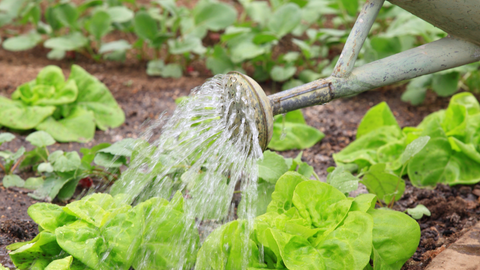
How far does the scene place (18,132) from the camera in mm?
2131

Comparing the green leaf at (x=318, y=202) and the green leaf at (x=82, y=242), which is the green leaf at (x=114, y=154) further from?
the green leaf at (x=318, y=202)

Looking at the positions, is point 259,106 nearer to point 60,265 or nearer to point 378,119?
point 60,265

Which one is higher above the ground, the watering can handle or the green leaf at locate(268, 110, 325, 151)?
the watering can handle

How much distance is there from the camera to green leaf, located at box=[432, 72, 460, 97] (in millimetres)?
2365

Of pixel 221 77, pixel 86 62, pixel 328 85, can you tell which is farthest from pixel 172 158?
pixel 86 62

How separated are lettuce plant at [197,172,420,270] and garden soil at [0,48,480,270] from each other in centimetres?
18

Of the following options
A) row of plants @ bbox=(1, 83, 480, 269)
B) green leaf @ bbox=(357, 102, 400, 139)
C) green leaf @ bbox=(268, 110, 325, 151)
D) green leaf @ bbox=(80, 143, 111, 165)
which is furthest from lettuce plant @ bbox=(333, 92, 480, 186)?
green leaf @ bbox=(80, 143, 111, 165)

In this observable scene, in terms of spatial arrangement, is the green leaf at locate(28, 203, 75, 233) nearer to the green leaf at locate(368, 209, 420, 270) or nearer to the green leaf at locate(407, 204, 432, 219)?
the green leaf at locate(368, 209, 420, 270)

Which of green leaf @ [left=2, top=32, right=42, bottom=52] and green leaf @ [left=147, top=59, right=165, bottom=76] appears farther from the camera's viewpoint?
green leaf @ [left=147, top=59, right=165, bottom=76]

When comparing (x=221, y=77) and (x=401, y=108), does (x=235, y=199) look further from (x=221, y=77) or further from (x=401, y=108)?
(x=401, y=108)

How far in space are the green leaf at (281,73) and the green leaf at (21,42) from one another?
152cm

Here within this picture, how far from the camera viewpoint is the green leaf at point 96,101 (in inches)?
89.5

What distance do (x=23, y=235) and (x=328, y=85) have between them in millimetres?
1029

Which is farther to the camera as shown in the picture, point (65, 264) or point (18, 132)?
point (18, 132)
